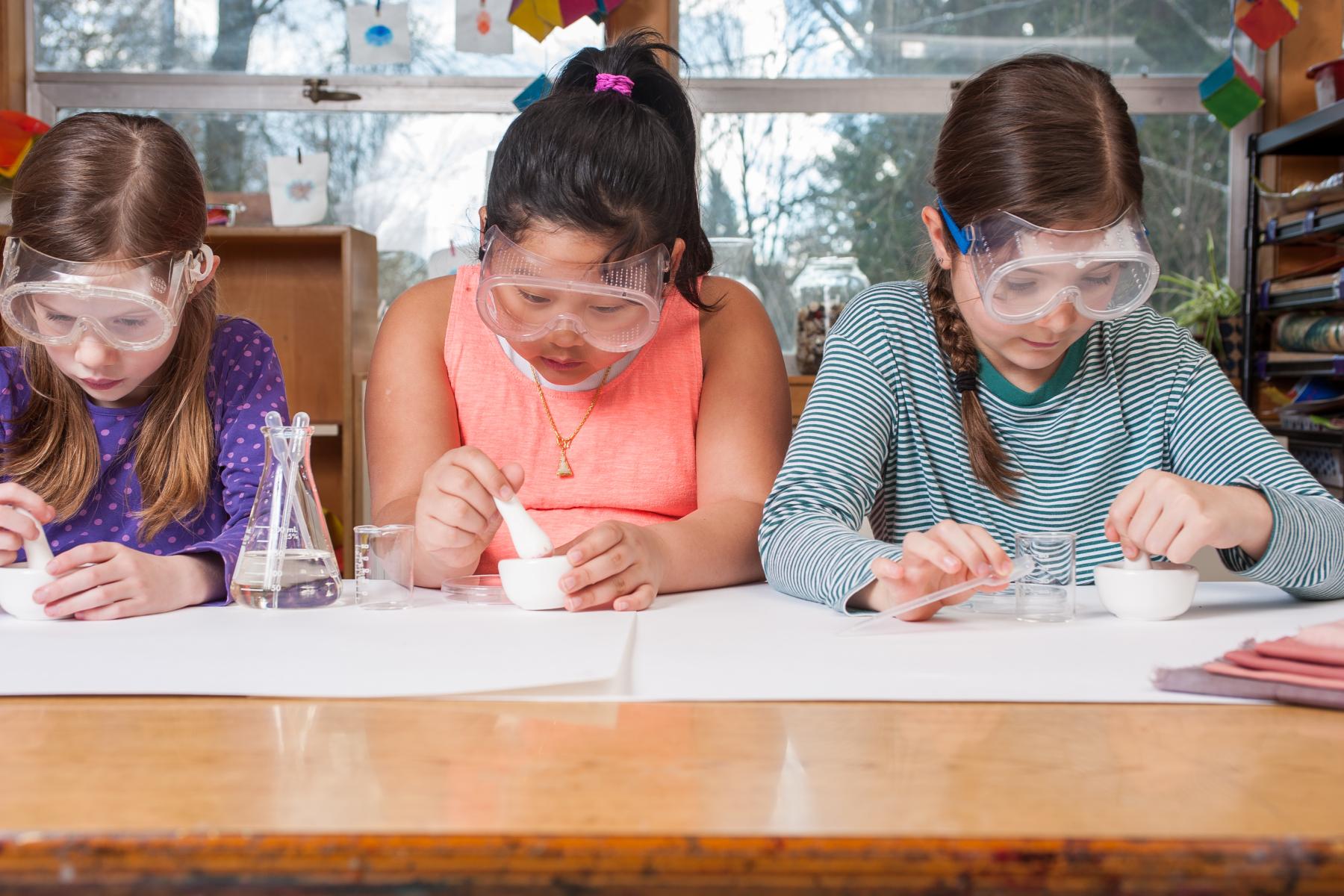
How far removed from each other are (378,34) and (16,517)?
110 inches

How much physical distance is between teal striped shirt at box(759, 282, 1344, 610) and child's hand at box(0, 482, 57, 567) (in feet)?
2.30

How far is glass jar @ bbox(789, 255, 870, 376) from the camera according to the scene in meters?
3.12

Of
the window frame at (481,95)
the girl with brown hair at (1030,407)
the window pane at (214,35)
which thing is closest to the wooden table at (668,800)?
the girl with brown hair at (1030,407)

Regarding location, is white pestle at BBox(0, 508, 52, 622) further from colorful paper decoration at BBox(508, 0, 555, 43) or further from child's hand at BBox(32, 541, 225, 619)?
colorful paper decoration at BBox(508, 0, 555, 43)

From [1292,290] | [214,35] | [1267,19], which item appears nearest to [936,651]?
[1292,290]

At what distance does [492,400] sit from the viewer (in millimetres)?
1514

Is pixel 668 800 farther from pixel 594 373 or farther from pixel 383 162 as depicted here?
pixel 383 162

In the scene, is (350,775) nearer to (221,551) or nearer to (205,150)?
(221,551)

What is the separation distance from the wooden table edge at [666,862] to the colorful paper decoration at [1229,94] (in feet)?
10.3

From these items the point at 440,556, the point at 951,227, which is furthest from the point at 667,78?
the point at 440,556

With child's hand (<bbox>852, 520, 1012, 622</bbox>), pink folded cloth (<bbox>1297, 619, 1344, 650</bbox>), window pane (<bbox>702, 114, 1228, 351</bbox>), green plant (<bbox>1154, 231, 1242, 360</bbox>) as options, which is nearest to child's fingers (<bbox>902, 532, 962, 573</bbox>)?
child's hand (<bbox>852, 520, 1012, 622</bbox>)

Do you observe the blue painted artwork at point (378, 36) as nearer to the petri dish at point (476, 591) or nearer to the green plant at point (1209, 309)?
the green plant at point (1209, 309)

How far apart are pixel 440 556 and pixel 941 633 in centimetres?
48

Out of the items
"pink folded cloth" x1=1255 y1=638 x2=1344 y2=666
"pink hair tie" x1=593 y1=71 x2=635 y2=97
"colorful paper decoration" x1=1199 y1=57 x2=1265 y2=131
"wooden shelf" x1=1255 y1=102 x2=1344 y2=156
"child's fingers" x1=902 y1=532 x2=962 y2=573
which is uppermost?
"colorful paper decoration" x1=1199 y1=57 x2=1265 y2=131
